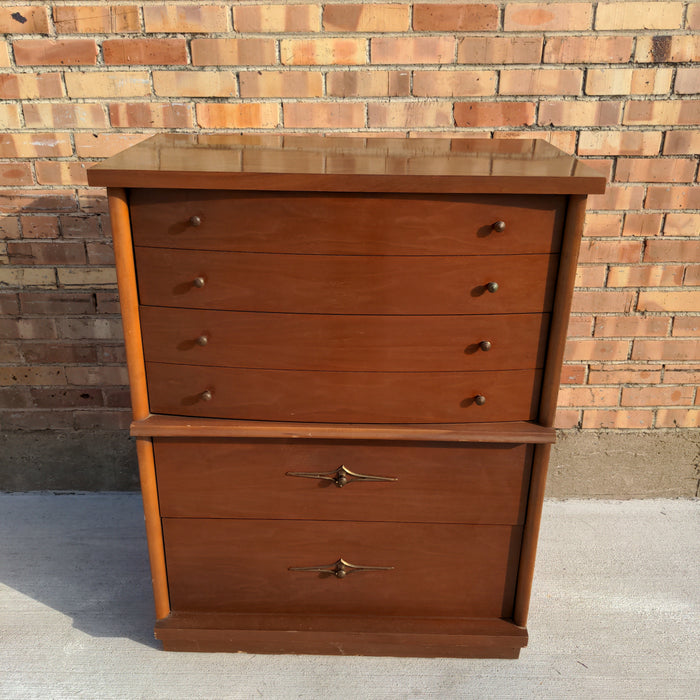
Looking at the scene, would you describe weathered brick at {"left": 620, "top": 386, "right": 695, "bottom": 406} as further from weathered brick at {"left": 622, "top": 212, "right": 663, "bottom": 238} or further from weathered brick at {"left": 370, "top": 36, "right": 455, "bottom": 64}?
weathered brick at {"left": 370, "top": 36, "right": 455, "bottom": 64}

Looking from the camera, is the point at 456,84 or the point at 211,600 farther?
the point at 456,84

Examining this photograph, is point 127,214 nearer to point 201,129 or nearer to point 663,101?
point 201,129

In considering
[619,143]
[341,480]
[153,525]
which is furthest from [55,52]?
[619,143]

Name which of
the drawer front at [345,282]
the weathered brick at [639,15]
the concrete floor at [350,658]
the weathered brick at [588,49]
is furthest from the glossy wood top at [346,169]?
the concrete floor at [350,658]

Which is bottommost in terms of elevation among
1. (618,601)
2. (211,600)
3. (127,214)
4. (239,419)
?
(618,601)

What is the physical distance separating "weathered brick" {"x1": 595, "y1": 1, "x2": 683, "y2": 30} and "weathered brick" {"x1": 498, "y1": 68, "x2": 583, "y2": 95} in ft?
0.49

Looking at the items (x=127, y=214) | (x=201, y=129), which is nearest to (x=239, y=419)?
(x=127, y=214)

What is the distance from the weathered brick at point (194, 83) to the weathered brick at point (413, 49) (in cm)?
45

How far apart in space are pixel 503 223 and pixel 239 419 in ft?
2.49

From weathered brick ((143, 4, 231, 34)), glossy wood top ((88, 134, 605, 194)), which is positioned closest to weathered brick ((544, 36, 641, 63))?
glossy wood top ((88, 134, 605, 194))

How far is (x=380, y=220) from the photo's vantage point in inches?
Result: 52.7

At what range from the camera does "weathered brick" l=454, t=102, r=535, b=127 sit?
1919 mm

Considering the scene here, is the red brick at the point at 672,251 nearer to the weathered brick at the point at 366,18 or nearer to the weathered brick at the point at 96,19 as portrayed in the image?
the weathered brick at the point at 366,18

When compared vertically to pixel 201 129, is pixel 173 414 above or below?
below
